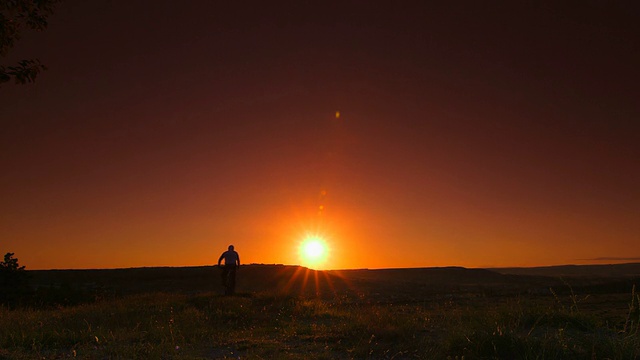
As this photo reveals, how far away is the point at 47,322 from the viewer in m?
11.1

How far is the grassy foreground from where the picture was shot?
7.28m

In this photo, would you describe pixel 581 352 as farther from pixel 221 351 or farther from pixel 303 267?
pixel 303 267

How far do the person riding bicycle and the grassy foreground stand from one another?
20.4 feet

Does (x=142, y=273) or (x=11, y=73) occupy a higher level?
(x=11, y=73)

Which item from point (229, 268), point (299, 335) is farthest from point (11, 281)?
point (299, 335)

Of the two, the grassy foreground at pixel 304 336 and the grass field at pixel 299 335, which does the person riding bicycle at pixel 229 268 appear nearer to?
the grass field at pixel 299 335

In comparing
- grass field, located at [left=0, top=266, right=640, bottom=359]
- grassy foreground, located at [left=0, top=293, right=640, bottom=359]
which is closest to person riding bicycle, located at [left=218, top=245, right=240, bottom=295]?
grass field, located at [left=0, top=266, right=640, bottom=359]

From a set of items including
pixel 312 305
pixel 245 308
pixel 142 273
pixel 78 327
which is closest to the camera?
pixel 78 327

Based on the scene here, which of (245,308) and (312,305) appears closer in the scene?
(245,308)

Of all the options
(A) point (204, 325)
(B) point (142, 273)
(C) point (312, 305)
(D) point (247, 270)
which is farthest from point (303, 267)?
(A) point (204, 325)

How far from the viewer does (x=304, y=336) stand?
10.2 m

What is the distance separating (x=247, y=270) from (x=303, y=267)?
1004 centimetres

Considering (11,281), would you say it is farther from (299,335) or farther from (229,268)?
(299,335)

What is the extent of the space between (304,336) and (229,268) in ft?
32.9
